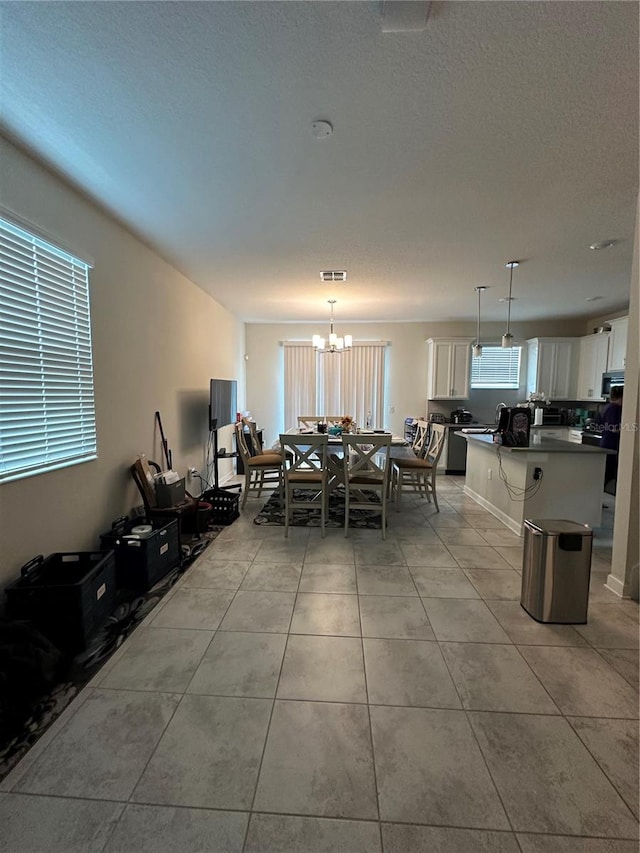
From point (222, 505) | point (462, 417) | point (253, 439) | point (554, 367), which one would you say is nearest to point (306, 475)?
point (222, 505)

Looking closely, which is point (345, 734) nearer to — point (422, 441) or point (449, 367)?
point (422, 441)

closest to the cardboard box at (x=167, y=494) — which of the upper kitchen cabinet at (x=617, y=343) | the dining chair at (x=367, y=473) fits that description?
the dining chair at (x=367, y=473)

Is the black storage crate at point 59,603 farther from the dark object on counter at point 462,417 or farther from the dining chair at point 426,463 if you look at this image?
the dark object on counter at point 462,417

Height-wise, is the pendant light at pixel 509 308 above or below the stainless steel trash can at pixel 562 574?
above

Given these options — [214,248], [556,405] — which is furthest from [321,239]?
[556,405]

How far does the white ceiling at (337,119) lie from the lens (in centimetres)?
130

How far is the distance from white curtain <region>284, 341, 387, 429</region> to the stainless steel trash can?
15.5 ft

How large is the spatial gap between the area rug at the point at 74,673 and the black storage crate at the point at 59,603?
90 millimetres

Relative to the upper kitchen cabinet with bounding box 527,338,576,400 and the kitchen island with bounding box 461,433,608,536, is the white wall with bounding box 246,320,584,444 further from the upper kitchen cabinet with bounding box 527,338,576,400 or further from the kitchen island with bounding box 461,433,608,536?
the kitchen island with bounding box 461,433,608,536

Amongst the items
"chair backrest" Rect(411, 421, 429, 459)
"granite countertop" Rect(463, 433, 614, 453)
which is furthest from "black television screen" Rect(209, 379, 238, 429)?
"granite countertop" Rect(463, 433, 614, 453)

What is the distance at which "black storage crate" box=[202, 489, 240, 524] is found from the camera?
3850mm

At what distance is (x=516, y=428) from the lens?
143 inches

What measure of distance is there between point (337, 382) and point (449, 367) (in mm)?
1998

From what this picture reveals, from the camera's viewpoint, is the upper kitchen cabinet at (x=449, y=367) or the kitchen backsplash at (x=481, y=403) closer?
the upper kitchen cabinet at (x=449, y=367)
